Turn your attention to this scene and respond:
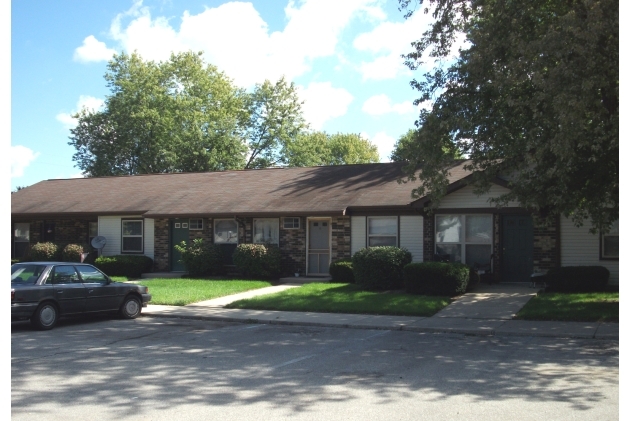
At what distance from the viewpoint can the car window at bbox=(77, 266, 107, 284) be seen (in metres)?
14.4

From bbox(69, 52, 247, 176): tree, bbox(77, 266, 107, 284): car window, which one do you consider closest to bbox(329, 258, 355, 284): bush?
bbox(77, 266, 107, 284): car window

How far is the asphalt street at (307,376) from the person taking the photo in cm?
702

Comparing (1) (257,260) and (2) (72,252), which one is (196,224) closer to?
(1) (257,260)

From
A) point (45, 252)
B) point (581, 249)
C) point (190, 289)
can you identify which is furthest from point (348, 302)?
point (45, 252)

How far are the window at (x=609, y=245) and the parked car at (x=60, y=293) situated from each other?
13844 millimetres

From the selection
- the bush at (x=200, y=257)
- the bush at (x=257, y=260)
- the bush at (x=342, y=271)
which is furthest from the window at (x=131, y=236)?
the bush at (x=342, y=271)

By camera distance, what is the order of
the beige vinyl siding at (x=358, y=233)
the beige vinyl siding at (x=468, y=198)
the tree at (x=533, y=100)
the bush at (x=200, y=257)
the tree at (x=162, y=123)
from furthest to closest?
the tree at (x=162, y=123), the bush at (x=200, y=257), the beige vinyl siding at (x=358, y=233), the beige vinyl siding at (x=468, y=198), the tree at (x=533, y=100)

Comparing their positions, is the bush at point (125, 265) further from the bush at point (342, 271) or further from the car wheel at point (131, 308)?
the car wheel at point (131, 308)

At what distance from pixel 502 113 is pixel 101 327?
1011cm

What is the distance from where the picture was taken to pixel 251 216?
23.6 metres

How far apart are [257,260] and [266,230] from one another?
1.93m

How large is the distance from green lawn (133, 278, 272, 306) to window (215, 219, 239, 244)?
99.0 inches

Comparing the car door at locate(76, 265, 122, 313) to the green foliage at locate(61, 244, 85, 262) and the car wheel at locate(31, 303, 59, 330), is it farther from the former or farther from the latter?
the green foliage at locate(61, 244, 85, 262)

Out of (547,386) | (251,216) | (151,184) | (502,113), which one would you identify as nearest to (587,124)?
(502,113)
